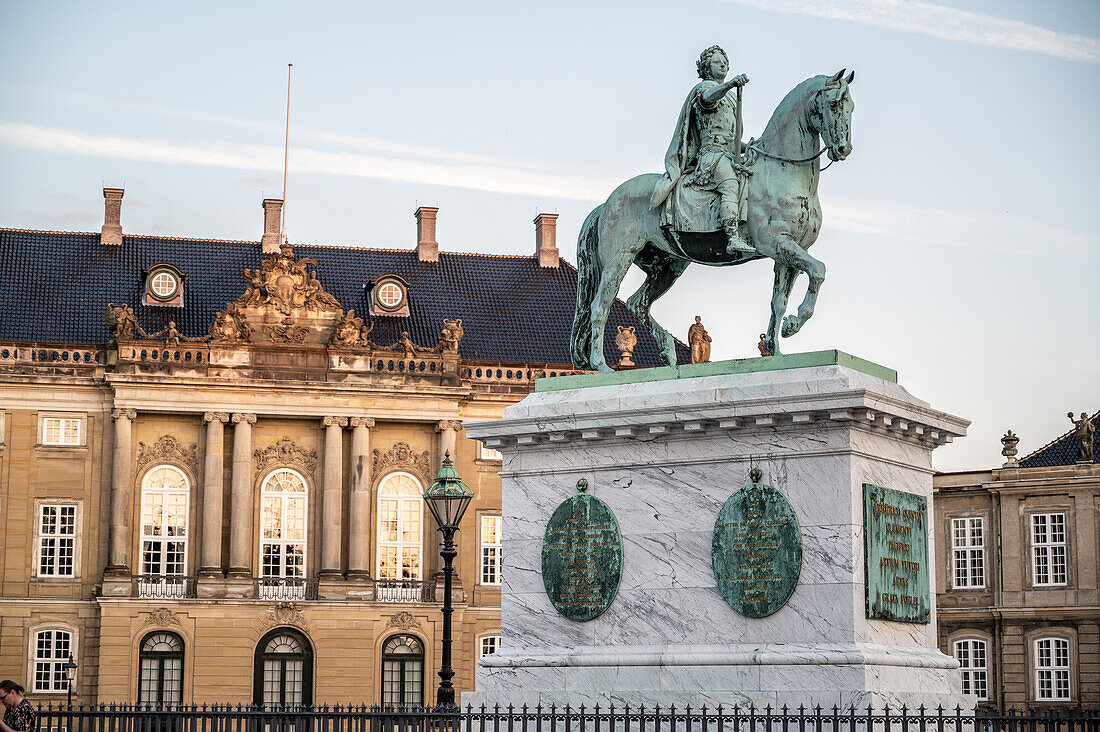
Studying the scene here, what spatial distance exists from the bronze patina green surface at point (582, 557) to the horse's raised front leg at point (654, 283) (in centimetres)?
190

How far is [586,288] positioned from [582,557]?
112 inches

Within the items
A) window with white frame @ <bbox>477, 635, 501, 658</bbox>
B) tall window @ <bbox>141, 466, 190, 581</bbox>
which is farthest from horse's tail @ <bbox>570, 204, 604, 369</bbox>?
window with white frame @ <bbox>477, 635, 501, 658</bbox>

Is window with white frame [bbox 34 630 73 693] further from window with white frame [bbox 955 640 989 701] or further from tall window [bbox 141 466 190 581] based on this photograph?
window with white frame [bbox 955 640 989 701]

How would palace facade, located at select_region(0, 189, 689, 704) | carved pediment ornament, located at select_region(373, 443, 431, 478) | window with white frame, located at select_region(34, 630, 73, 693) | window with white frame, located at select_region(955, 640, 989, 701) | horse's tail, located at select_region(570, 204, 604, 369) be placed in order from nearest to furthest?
1. horse's tail, located at select_region(570, 204, 604, 369)
2. window with white frame, located at select_region(34, 630, 73, 693)
3. palace facade, located at select_region(0, 189, 689, 704)
4. carved pediment ornament, located at select_region(373, 443, 431, 478)
5. window with white frame, located at select_region(955, 640, 989, 701)

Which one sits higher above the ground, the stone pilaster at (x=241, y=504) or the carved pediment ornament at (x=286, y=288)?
the carved pediment ornament at (x=286, y=288)

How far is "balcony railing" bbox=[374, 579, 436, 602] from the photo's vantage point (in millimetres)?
51219

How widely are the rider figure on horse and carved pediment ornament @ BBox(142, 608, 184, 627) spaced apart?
37.0 meters

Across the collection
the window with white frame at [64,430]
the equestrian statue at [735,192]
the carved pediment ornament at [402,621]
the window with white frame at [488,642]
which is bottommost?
the window with white frame at [488,642]

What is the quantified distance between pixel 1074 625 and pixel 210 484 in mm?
26067

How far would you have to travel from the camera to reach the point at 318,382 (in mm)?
51188

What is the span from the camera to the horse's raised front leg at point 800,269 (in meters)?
14.0

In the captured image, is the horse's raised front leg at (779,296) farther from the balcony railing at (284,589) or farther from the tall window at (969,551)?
the tall window at (969,551)

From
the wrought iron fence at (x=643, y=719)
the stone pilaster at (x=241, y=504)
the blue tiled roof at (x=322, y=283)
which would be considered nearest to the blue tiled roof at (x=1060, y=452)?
the blue tiled roof at (x=322, y=283)

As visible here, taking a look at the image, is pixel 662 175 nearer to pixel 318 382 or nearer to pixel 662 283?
pixel 662 283
